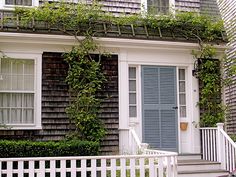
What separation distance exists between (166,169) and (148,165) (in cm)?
32

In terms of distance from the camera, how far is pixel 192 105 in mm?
10211

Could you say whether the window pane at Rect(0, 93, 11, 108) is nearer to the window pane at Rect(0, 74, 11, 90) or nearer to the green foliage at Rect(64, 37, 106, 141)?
the window pane at Rect(0, 74, 11, 90)

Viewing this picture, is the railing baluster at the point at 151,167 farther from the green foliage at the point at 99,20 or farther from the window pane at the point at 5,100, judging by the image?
the window pane at the point at 5,100

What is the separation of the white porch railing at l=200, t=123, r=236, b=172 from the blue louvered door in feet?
2.53

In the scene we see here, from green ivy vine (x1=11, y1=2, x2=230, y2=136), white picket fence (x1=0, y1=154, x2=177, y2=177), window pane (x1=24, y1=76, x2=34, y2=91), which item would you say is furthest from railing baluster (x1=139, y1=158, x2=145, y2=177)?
window pane (x1=24, y1=76, x2=34, y2=91)

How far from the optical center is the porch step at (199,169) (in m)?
8.64

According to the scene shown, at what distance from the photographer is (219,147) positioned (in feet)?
30.0

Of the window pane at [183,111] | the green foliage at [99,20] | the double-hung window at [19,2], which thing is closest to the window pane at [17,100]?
the green foliage at [99,20]

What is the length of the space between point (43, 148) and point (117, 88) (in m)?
2.62

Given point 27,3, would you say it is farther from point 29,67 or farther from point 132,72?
point 132,72

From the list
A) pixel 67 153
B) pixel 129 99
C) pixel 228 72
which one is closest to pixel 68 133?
pixel 67 153

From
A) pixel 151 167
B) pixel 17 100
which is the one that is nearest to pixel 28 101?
pixel 17 100

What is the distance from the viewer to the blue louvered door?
9.89 meters

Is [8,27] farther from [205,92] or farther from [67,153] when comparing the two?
[205,92]
